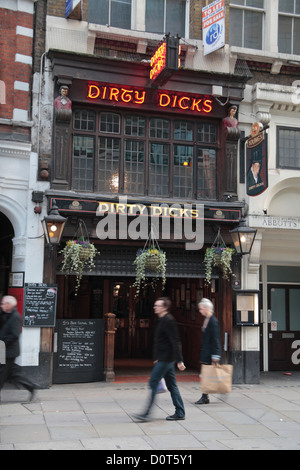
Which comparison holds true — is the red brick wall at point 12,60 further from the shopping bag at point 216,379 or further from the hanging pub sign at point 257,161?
the shopping bag at point 216,379

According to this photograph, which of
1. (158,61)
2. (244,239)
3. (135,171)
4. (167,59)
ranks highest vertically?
(158,61)

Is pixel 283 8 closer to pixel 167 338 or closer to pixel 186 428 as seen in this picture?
pixel 167 338

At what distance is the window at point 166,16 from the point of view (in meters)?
12.1

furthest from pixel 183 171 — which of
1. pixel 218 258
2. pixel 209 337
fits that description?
pixel 209 337

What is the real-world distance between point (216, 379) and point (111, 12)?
8.63 meters

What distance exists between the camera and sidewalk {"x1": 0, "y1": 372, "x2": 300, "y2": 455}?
21.6 feet

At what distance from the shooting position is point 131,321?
14.9 metres

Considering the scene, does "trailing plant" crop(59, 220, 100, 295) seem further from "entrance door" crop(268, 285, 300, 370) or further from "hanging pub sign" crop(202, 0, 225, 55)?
"entrance door" crop(268, 285, 300, 370)

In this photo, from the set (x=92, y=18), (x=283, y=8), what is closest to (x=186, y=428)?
(x=92, y=18)

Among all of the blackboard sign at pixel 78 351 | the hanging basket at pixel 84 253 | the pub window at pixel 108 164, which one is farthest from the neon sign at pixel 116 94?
the blackboard sign at pixel 78 351

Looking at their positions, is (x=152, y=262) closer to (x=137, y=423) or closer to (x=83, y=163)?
(x=83, y=163)

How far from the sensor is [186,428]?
7344mm

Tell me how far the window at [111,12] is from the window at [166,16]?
0.53 meters

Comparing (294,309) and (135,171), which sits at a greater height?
(135,171)
